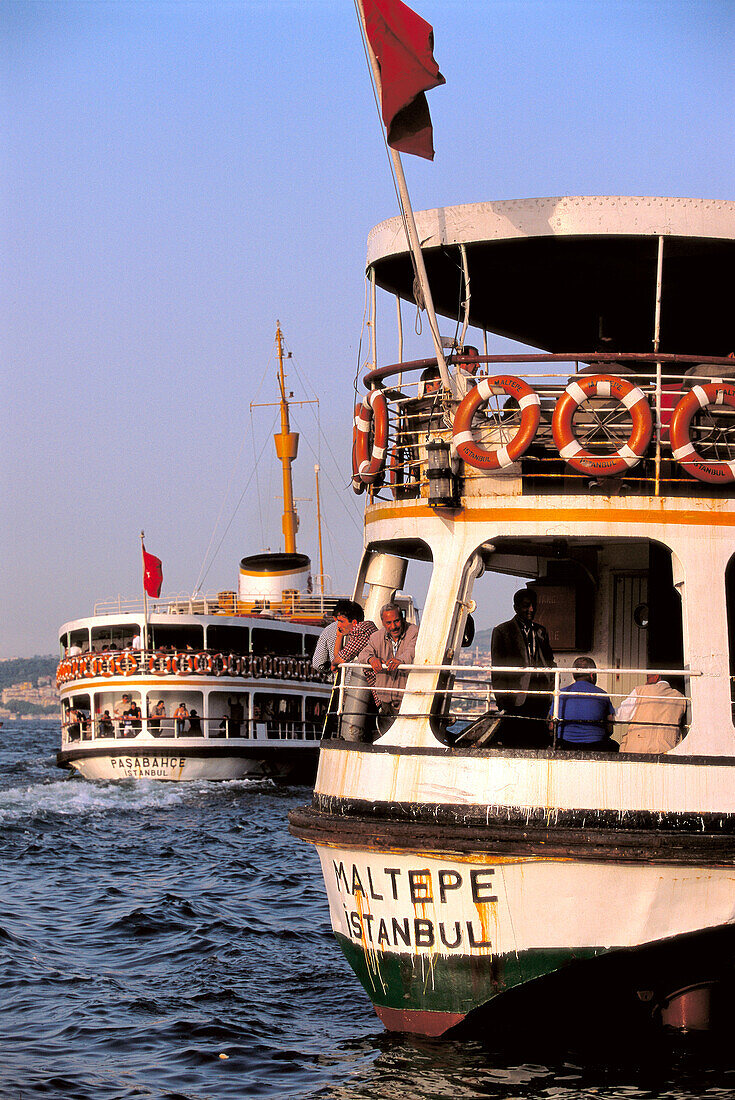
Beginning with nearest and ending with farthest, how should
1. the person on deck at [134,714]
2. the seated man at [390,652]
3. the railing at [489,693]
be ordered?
the railing at [489,693] → the seated man at [390,652] → the person on deck at [134,714]

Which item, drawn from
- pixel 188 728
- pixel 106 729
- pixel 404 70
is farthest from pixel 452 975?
pixel 106 729

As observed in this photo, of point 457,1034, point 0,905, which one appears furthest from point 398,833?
point 0,905

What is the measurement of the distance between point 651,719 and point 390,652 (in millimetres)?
2211

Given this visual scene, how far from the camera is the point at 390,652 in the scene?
10875 mm

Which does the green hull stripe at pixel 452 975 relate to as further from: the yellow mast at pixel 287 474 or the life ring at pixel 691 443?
the yellow mast at pixel 287 474

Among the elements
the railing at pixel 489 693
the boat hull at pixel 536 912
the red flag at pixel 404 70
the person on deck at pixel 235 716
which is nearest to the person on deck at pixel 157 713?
the person on deck at pixel 235 716

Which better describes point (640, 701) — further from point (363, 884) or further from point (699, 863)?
point (363, 884)

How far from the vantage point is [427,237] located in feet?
35.0

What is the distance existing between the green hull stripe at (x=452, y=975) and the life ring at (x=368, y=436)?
374cm

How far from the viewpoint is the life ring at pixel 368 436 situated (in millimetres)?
10977

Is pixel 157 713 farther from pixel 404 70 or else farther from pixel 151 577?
pixel 404 70

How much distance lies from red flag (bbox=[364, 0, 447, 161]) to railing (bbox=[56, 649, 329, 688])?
26.2 m

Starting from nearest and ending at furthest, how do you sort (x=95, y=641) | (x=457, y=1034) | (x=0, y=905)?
(x=457, y=1034)
(x=0, y=905)
(x=95, y=641)

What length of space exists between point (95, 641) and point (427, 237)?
108 ft
